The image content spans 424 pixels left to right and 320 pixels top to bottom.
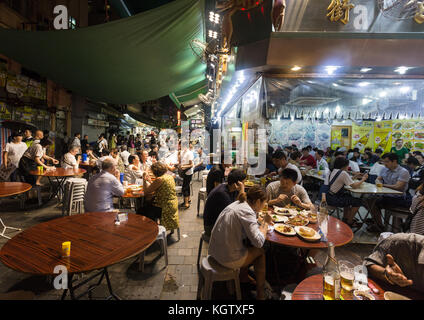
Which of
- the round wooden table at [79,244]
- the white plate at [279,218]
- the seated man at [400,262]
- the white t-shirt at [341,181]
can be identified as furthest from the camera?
the white t-shirt at [341,181]

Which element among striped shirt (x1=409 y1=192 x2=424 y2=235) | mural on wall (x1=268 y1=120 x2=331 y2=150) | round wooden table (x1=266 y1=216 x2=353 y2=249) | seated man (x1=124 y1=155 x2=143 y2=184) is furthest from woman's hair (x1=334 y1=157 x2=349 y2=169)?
mural on wall (x1=268 y1=120 x2=331 y2=150)

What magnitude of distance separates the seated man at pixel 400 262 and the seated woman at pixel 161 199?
3024 millimetres

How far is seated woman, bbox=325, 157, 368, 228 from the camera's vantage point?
14.9 ft

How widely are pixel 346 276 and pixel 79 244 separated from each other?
2.52m

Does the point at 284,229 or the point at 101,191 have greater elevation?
the point at 101,191

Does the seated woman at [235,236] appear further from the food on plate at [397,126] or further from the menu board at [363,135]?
the food on plate at [397,126]

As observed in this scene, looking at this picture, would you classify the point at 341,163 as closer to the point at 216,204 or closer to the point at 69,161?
the point at 216,204

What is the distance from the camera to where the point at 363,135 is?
11.2 meters

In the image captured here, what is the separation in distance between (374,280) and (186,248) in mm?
3085

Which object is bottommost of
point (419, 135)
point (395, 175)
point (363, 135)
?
point (395, 175)

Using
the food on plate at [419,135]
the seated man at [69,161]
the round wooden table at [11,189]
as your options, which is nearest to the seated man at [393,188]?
the food on plate at [419,135]

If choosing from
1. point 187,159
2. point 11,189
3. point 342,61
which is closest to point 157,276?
point 11,189

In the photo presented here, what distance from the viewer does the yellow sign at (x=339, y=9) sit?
400cm
